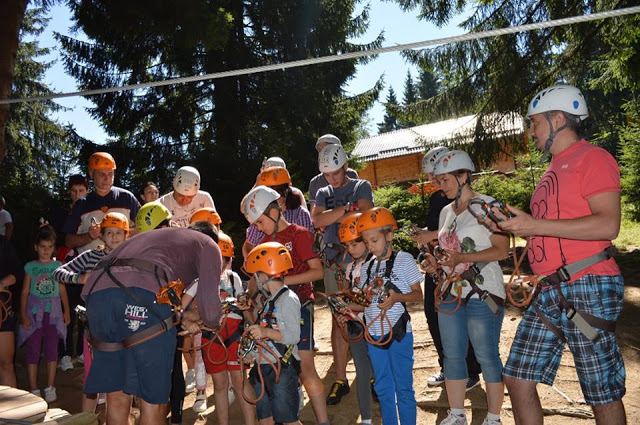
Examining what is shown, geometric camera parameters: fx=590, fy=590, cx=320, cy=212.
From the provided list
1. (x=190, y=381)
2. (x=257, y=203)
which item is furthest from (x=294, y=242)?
(x=190, y=381)

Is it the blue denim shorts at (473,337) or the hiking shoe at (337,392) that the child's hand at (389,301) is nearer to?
the blue denim shorts at (473,337)

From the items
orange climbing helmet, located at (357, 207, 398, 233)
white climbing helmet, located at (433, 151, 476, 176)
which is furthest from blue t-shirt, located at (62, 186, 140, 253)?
white climbing helmet, located at (433, 151, 476, 176)

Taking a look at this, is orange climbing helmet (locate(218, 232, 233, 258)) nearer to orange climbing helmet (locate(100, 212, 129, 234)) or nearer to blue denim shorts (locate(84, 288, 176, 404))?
orange climbing helmet (locate(100, 212, 129, 234))

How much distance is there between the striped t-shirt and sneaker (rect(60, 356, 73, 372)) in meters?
4.82

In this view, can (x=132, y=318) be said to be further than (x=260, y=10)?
No

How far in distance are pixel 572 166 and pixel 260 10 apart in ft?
46.3

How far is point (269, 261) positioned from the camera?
455 cm

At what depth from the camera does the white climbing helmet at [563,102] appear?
146 inches

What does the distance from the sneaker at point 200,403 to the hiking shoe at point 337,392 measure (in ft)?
4.25

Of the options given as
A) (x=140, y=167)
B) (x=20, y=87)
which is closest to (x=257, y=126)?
(x=140, y=167)

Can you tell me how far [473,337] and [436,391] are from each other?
5.12 feet

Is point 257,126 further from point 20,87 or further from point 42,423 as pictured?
point 20,87

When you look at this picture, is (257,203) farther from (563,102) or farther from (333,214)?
(563,102)

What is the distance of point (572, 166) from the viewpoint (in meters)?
3.53
